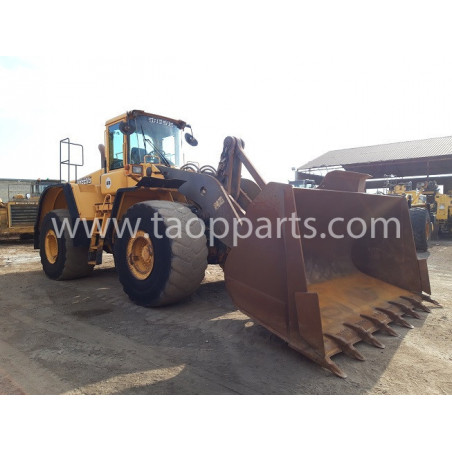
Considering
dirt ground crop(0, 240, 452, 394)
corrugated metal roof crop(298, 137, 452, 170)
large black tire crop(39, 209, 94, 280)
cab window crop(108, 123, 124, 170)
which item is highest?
corrugated metal roof crop(298, 137, 452, 170)

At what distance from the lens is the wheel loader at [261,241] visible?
2.89 meters

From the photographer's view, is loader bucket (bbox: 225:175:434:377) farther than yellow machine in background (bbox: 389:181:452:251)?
No

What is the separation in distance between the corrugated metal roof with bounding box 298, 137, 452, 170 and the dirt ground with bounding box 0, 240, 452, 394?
68.9ft

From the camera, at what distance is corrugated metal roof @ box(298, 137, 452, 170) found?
74.1 ft

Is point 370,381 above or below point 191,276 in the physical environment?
below

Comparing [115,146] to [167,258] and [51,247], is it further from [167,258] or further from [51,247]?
[167,258]

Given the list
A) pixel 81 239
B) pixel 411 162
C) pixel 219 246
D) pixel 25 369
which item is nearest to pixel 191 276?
pixel 219 246

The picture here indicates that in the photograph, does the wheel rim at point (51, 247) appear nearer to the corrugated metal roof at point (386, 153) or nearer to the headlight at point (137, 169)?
the headlight at point (137, 169)

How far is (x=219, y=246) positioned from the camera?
453cm

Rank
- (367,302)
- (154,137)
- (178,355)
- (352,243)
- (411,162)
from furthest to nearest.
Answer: (411,162), (154,137), (352,243), (367,302), (178,355)

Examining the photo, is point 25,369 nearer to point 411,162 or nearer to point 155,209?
point 155,209

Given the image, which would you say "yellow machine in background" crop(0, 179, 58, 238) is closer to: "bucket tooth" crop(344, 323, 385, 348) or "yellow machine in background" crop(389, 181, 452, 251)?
"bucket tooth" crop(344, 323, 385, 348)

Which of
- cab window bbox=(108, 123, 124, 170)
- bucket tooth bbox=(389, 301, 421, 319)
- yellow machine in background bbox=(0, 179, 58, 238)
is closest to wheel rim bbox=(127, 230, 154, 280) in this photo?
cab window bbox=(108, 123, 124, 170)

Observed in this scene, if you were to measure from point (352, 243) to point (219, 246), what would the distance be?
172 cm
